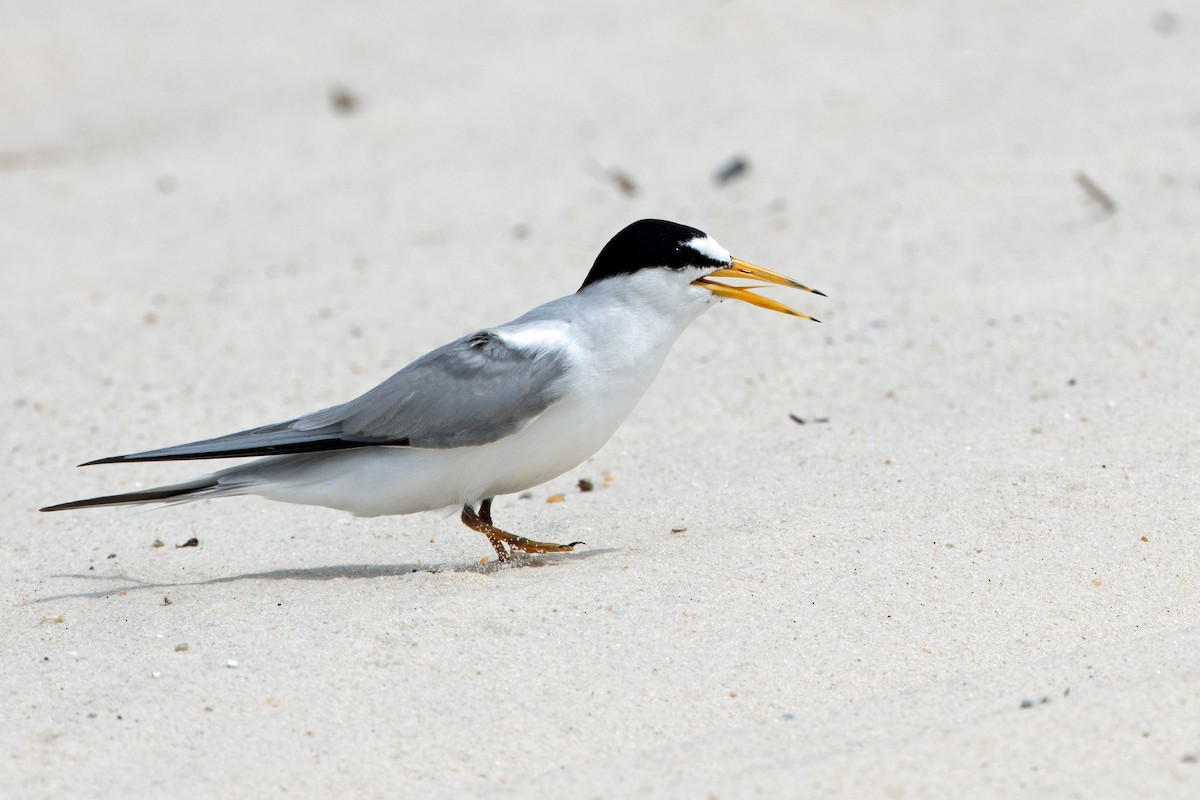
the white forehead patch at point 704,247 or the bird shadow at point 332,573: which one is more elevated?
the white forehead patch at point 704,247

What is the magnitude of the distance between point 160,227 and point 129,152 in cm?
197

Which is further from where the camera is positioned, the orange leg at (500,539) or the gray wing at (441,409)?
the orange leg at (500,539)

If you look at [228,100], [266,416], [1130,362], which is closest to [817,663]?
[1130,362]

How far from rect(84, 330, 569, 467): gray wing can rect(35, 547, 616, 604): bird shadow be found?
1.34 ft

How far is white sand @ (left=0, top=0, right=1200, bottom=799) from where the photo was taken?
10.7 feet

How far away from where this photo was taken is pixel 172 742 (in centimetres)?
329

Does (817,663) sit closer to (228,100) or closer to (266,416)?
(266,416)

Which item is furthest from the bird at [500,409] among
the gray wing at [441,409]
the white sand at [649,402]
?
the white sand at [649,402]

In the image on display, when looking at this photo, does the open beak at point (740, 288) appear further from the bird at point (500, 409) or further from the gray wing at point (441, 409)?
the gray wing at point (441, 409)

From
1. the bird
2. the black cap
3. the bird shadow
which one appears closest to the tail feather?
the bird

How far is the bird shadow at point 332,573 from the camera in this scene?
14.2ft

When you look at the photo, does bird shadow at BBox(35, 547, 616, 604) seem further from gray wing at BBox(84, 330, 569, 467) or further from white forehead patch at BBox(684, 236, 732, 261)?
white forehead patch at BBox(684, 236, 732, 261)

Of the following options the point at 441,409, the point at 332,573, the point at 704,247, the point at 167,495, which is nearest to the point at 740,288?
the point at 704,247

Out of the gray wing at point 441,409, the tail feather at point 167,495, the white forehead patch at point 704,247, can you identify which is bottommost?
the tail feather at point 167,495
